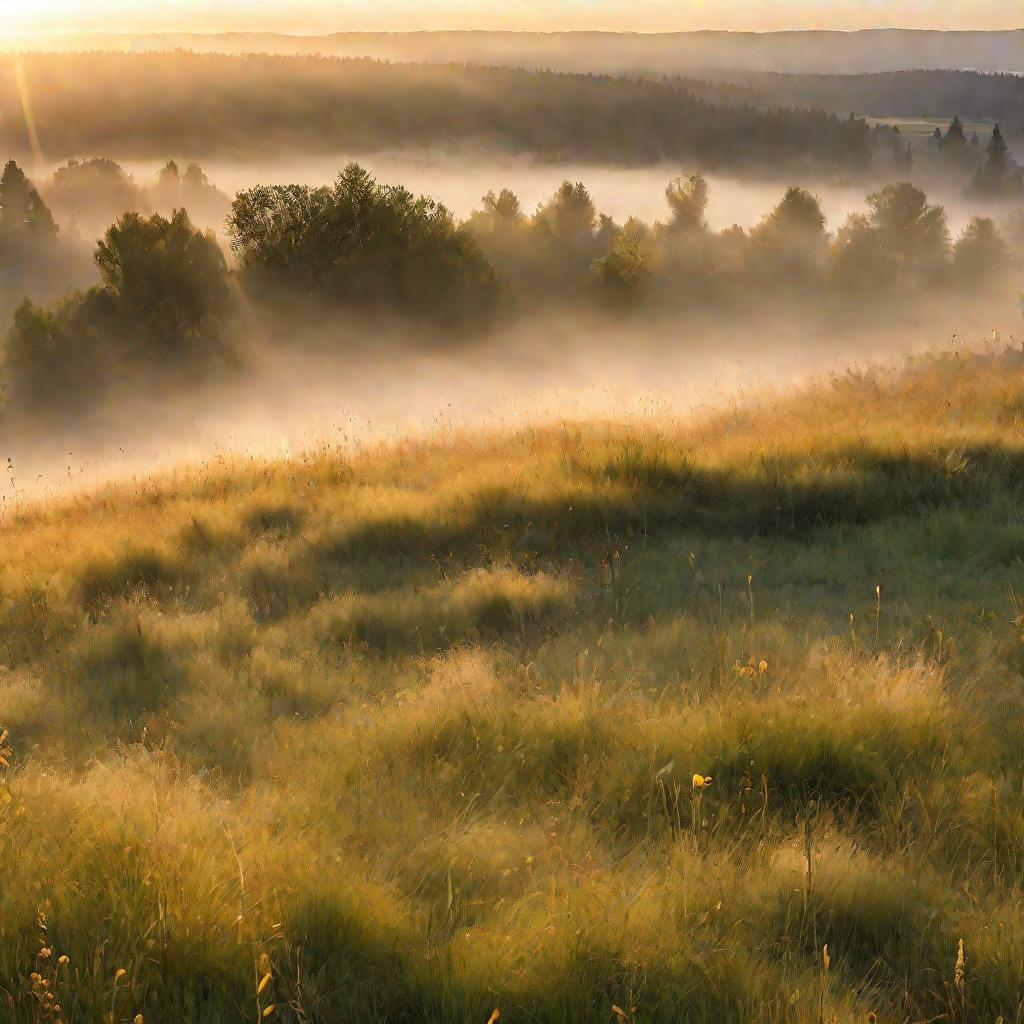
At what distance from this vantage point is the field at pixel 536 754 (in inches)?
90.5

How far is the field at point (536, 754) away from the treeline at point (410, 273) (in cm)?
4207

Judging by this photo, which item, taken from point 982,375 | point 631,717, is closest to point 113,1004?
point 631,717

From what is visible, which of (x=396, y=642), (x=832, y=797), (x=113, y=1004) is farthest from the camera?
(x=396, y=642)

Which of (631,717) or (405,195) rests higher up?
Result: (405,195)

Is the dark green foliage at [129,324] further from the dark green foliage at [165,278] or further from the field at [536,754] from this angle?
the field at [536,754]

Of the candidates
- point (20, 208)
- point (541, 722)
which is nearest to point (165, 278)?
point (541, 722)

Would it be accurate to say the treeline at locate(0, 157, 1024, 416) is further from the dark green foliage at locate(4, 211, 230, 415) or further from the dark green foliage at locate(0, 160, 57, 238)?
the dark green foliage at locate(0, 160, 57, 238)

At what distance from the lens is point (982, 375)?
10.6m

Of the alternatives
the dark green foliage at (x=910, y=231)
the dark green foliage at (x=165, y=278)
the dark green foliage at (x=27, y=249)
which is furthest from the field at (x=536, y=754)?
the dark green foliage at (x=27, y=249)

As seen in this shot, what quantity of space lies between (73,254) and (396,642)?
105 metres

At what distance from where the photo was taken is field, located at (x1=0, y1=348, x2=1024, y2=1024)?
2299mm

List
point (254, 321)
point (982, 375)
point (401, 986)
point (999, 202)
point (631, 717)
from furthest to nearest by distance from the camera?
point (999, 202) < point (254, 321) < point (982, 375) < point (631, 717) < point (401, 986)

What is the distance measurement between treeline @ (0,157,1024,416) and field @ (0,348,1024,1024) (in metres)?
42.1

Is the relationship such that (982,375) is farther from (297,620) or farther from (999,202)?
(999,202)
